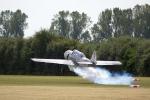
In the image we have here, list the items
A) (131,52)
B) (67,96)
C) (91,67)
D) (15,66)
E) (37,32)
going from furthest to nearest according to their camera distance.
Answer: (37,32), (15,66), (131,52), (91,67), (67,96)

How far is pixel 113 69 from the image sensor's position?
391 feet

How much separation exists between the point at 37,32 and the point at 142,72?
3490 cm

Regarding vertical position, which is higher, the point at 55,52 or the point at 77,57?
the point at 55,52

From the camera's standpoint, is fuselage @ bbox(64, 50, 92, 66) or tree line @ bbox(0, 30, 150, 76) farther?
tree line @ bbox(0, 30, 150, 76)

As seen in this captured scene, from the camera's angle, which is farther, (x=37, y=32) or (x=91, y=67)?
(x=37, y=32)

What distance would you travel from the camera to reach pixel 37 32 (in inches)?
5497

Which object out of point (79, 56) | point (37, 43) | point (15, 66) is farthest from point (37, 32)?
point (79, 56)

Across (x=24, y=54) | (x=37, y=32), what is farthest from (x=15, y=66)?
(x=37, y=32)

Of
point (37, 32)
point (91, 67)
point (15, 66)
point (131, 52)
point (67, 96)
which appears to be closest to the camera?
point (67, 96)

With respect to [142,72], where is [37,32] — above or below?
above

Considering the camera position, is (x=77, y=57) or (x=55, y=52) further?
(x=55, y=52)

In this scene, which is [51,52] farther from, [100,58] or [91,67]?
[91,67]

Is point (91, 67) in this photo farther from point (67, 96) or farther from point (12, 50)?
point (12, 50)

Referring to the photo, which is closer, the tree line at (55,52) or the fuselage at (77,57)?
the fuselage at (77,57)
